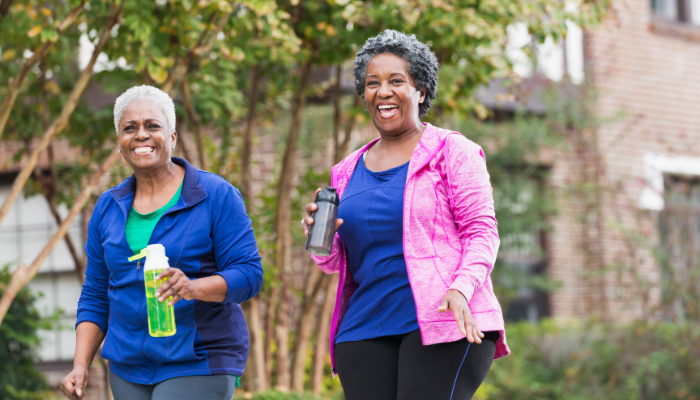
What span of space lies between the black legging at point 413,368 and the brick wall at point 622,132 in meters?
6.99

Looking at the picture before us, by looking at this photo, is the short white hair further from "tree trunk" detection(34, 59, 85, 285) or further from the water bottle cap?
"tree trunk" detection(34, 59, 85, 285)

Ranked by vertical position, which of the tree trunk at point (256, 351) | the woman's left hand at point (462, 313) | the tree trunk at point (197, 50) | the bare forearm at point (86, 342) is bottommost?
the tree trunk at point (256, 351)

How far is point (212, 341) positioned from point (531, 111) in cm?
772

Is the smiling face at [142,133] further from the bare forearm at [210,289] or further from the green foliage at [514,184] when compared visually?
the green foliage at [514,184]

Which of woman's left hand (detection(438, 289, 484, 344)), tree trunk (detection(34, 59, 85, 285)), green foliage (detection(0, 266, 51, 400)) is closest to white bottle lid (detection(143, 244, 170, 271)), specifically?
woman's left hand (detection(438, 289, 484, 344))

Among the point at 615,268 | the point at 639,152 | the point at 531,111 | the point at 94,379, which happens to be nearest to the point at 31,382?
the point at 94,379

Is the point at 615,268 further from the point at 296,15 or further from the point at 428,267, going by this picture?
the point at 428,267

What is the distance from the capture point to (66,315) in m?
8.59

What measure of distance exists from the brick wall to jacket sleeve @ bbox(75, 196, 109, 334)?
7243 millimetres

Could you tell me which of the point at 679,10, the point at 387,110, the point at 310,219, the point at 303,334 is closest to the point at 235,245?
the point at 310,219

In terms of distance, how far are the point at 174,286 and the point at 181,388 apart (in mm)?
390

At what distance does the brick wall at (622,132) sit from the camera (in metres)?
9.61

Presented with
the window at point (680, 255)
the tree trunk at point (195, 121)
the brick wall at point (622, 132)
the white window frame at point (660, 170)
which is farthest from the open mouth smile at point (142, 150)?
the white window frame at point (660, 170)

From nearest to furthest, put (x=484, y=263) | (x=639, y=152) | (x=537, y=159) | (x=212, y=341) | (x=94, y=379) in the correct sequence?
1. (x=484, y=263)
2. (x=212, y=341)
3. (x=94, y=379)
4. (x=537, y=159)
5. (x=639, y=152)
